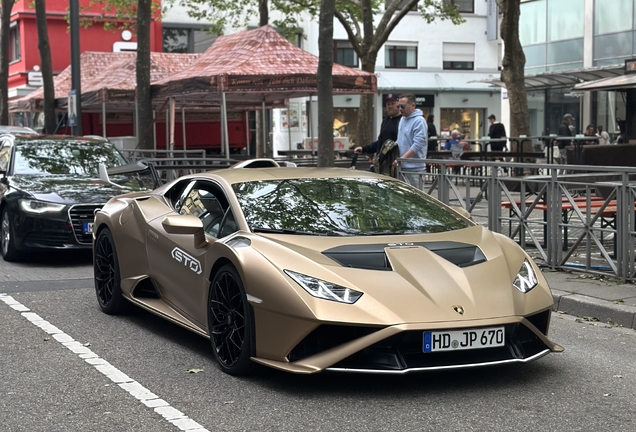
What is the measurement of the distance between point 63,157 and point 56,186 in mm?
1109

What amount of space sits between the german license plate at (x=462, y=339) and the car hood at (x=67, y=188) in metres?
6.88

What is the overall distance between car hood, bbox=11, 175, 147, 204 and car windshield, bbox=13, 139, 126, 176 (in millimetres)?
244

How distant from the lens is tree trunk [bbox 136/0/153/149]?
22406 mm

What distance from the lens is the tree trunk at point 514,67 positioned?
22.5 m

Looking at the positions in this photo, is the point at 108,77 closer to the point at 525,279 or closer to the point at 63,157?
the point at 63,157

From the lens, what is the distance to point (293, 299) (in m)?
5.29

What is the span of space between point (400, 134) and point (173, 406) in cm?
781

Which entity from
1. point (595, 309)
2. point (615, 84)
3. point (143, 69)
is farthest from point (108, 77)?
Result: point (595, 309)

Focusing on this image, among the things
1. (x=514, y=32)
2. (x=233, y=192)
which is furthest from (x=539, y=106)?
(x=233, y=192)

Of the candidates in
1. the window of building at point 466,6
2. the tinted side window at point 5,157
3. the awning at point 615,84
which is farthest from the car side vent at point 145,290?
the window of building at point 466,6

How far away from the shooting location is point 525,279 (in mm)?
5844

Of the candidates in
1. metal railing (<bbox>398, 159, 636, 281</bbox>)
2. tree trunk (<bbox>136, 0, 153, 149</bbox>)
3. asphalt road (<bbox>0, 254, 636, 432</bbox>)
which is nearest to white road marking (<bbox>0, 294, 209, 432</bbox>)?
asphalt road (<bbox>0, 254, 636, 432</bbox>)

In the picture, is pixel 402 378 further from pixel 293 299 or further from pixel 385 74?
pixel 385 74

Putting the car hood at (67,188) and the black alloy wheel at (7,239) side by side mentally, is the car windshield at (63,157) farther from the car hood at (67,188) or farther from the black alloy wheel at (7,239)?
the black alloy wheel at (7,239)
